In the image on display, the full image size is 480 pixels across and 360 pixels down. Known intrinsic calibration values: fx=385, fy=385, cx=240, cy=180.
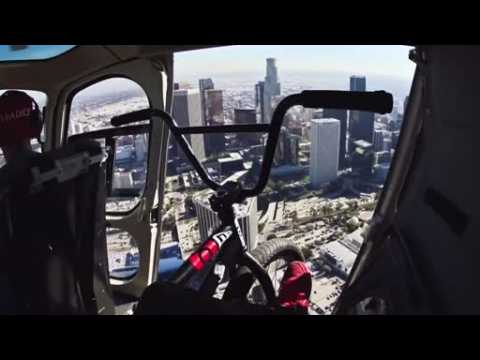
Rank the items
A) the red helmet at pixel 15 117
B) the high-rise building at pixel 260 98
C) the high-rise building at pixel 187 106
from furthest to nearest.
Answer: the high-rise building at pixel 187 106 < the high-rise building at pixel 260 98 < the red helmet at pixel 15 117

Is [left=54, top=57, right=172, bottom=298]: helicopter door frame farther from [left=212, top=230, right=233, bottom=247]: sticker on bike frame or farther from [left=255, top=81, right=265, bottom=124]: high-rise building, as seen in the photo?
[left=212, top=230, right=233, bottom=247]: sticker on bike frame

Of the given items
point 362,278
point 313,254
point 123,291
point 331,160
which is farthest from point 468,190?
point 123,291

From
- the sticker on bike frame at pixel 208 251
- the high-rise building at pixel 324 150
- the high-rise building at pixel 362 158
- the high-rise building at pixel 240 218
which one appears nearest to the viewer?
the sticker on bike frame at pixel 208 251

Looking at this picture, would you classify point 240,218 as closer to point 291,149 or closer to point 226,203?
point 226,203

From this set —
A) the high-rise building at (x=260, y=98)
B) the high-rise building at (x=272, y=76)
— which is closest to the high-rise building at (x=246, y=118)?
the high-rise building at (x=260, y=98)

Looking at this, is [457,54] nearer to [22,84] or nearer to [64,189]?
[64,189]

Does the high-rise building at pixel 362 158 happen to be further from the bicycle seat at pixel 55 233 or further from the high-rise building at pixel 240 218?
the bicycle seat at pixel 55 233

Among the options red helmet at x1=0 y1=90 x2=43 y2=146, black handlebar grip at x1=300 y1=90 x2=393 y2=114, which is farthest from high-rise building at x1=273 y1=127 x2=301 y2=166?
red helmet at x1=0 y1=90 x2=43 y2=146
